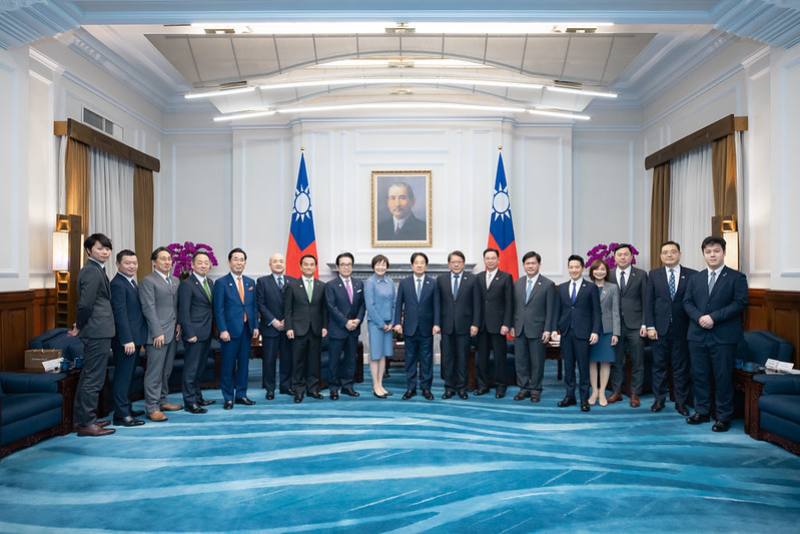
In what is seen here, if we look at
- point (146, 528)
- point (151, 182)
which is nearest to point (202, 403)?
point (146, 528)

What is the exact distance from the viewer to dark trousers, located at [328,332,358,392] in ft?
19.9

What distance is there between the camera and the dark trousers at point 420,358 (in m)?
6.04

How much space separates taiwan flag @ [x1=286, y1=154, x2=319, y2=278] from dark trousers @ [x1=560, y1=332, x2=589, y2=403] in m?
4.13

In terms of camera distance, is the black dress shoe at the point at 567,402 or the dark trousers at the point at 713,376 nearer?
the dark trousers at the point at 713,376

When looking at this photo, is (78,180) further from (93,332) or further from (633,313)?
(633,313)

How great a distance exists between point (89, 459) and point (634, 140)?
8383 millimetres

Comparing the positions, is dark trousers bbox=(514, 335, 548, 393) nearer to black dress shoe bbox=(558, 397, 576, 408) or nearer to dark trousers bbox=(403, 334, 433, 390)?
black dress shoe bbox=(558, 397, 576, 408)

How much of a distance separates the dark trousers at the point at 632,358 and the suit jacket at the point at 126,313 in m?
4.44

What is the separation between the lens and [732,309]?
4.77m

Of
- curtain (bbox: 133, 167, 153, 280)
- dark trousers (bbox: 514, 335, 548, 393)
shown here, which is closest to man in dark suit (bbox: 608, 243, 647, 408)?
dark trousers (bbox: 514, 335, 548, 393)

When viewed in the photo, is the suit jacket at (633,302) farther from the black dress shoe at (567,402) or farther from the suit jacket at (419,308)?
the suit jacket at (419,308)

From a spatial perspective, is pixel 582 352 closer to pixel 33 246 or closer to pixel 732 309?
pixel 732 309

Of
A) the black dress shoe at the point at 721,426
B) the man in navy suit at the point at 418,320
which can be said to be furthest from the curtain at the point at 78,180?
the black dress shoe at the point at 721,426

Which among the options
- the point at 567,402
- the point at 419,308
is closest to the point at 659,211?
the point at 567,402
